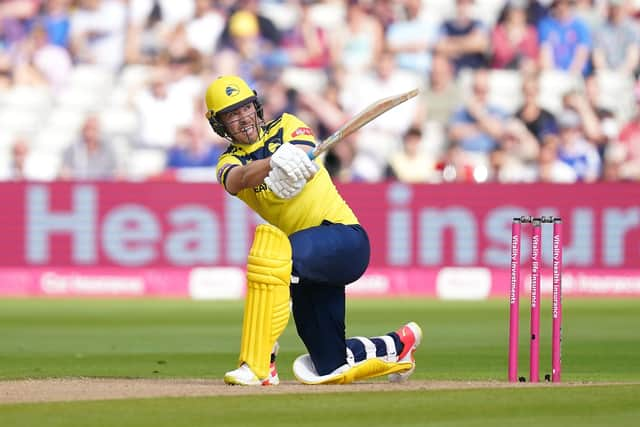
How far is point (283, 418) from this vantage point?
6062 millimetres

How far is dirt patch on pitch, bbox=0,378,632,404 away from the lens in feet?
22.4

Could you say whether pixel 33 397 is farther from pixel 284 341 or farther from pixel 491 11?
pixel 491 11

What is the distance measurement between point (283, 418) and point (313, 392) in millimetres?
890

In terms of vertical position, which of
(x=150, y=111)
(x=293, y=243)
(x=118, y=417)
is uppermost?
(x=150, y=111)

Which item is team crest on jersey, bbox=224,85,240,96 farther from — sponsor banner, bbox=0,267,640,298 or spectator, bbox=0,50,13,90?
spectator, bbox=0,50,13,90

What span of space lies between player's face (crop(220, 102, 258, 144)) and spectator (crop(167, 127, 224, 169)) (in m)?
9.62

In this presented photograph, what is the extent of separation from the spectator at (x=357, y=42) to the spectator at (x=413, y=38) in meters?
0.19

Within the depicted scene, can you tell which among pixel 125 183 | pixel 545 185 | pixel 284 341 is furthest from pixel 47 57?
pixel 284 341

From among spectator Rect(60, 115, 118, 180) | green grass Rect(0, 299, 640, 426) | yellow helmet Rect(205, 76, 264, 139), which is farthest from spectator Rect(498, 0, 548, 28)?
yellow helmet Rect(205, 76, 264, 139)

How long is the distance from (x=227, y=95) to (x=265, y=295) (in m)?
1.01

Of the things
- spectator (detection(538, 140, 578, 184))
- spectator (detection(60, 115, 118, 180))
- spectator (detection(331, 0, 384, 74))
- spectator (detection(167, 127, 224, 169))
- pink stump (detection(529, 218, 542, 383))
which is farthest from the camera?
spectator (detection(331, 0, 384, 74))

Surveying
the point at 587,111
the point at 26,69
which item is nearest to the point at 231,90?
the point at 587,111

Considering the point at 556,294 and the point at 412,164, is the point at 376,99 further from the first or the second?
the point at 556,294

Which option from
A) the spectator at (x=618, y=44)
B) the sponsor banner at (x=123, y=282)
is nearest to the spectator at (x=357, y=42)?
the spectator at (x=618, y=44)
